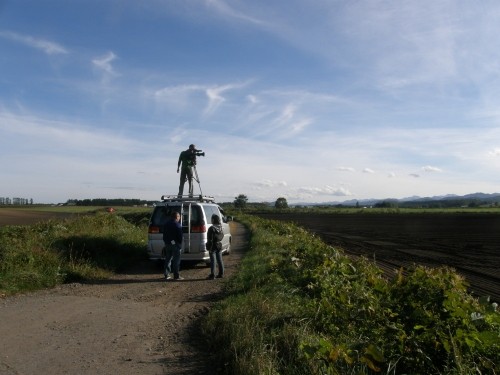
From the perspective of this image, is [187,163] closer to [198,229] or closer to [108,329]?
[198,229]

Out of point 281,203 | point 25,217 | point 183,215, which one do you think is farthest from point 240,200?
point 183,215

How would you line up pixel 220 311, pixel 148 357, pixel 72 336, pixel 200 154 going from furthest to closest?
pixel 200 154
pixel 220 311
pixel 72 336
pixel 148 357

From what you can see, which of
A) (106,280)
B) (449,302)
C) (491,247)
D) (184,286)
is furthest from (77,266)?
(491,247)

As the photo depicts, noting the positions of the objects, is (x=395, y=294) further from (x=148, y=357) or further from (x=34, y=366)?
(x=34, y=366)

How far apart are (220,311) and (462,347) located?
151 inches

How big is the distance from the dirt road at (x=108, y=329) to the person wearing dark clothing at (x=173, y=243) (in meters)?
0.54

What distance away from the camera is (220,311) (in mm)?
7375

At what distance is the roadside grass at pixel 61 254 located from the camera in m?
10.0

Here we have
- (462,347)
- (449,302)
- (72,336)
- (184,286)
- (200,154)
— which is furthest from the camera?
(200,154)

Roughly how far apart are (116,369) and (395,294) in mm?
3451

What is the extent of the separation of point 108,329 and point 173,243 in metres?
4.61

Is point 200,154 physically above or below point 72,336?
above

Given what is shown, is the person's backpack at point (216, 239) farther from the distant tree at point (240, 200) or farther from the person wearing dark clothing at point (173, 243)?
the distant tree at point (240, 200)

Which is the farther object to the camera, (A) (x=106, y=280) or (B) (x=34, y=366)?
(A) (x=106, y=280)
